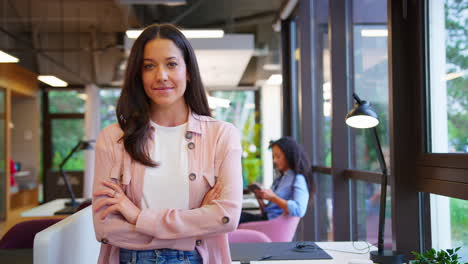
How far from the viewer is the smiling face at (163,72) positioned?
1751 millimetres

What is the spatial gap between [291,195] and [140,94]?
10.0 feet

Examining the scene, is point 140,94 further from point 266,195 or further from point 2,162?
point 2,162

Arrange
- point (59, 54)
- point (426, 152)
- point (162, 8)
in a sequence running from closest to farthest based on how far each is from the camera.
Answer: point (426, 152), point (162, 8), point (59, 54)

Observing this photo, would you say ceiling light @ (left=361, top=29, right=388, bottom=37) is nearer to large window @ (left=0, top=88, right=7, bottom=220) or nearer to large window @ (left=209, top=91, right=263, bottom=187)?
large window @ (left=0, top=88, right=7, bottom=220)

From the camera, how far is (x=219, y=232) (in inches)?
66.4

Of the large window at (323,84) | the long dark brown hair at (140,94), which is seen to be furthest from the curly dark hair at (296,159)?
the long dark brown hair at (140,94)

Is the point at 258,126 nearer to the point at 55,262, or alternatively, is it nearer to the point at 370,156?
the point at 370,156

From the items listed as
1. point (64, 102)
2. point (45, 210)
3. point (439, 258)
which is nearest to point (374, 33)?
point (439, 258)

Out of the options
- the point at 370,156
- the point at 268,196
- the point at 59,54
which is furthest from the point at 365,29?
the point at 59,54

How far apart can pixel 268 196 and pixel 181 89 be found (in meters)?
2.76

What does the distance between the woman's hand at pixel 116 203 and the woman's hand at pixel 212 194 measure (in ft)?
0.71

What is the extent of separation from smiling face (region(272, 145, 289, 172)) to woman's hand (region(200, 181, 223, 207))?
10.3 feet

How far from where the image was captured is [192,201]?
67.2 inches

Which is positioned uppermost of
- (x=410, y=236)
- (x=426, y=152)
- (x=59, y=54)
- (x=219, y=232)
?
(x=59, y=54)
